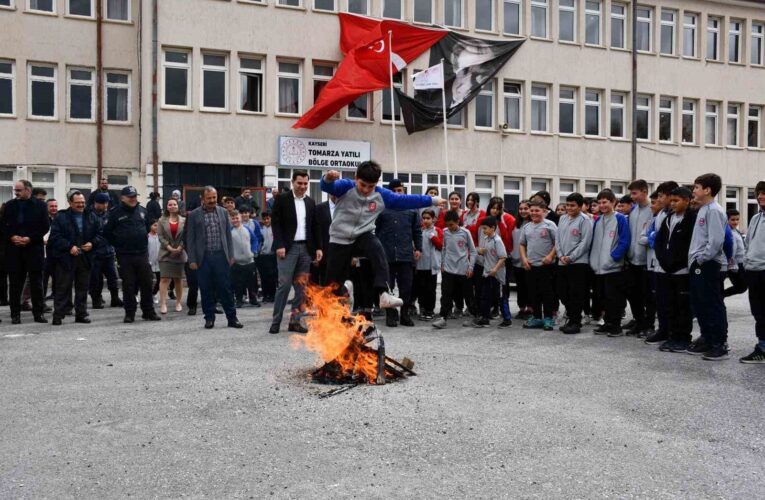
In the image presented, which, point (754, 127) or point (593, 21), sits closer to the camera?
point (593, 21)

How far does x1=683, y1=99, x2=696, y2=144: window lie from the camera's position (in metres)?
37.7

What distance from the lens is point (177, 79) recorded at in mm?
27500

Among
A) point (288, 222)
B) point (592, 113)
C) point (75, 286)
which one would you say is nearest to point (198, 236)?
point (288, 222)

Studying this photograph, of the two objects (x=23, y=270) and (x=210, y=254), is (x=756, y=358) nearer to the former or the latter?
(x=210, y=254)

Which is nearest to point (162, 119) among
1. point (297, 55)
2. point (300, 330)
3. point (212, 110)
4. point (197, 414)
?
point (212, 110)

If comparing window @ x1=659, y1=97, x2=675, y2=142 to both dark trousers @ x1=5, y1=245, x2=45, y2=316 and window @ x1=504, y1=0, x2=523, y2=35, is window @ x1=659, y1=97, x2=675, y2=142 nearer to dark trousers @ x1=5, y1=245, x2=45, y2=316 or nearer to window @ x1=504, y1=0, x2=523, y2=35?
window @ x1=504, y1=0, x2=523, y2=35

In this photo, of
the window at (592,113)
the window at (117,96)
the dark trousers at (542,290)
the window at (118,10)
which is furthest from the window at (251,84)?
the dark trousers at (542,290)

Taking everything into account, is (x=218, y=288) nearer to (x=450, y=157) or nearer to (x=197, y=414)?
(x=197, y=414)

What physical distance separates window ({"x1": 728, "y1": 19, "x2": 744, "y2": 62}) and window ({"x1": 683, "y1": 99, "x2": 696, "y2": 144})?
345cm

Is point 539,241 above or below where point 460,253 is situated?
above

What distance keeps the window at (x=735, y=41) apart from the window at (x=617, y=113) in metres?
7.10

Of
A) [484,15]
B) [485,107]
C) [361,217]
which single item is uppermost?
[484,15]

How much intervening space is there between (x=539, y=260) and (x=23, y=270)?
8.38 m

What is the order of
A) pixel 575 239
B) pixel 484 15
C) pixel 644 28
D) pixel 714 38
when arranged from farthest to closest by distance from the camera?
pixel 714 38 < pixel 644 28 < pixel 484 15 < pixel 575 239
